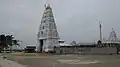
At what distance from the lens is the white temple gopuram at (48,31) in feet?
337

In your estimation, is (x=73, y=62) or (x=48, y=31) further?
(x=48, y=31)

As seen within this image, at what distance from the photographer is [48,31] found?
102438 millimetres

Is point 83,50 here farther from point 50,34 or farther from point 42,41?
point 42,41

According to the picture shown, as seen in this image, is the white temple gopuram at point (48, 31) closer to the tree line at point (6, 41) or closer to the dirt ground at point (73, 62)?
the tree line at point (6, 41)

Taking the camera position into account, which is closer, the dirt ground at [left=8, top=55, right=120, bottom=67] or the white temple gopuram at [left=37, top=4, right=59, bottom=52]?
the dirt ground at [left=8, top=55, right=120, bottom=67]

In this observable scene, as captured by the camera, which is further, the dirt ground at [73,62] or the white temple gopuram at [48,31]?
the white temple gopuram at [48,31]

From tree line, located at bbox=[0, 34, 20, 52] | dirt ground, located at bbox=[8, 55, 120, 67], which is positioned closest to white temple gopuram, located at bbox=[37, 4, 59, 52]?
tree line, located at bbox=[0, 34, 20, 52]

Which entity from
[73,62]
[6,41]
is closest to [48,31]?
[6,41]

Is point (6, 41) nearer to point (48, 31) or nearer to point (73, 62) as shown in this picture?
point (48, 31)

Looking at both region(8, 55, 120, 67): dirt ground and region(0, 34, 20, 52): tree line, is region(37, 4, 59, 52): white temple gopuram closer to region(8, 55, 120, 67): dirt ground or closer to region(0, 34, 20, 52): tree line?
region(0, 34, 20, 52): tree line

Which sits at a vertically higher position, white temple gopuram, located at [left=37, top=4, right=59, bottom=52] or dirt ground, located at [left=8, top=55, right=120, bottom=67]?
white temple gopuram, located at [left=37, top=4, right=59, bottom=52]

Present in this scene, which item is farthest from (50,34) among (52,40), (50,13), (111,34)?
(111,34)

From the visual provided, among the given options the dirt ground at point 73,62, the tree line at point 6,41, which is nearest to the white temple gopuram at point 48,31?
the tree line at point 6,41

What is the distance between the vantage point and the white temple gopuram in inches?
4048
